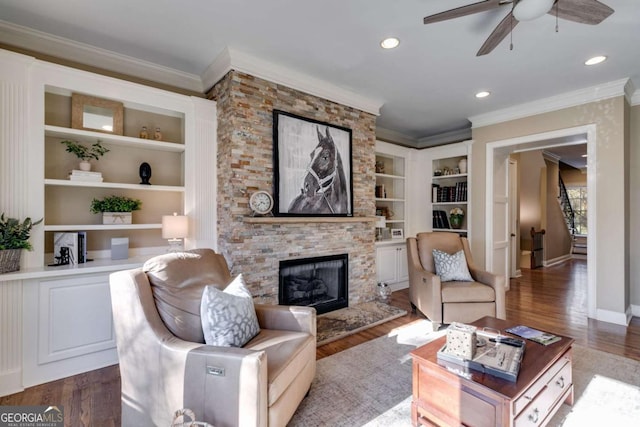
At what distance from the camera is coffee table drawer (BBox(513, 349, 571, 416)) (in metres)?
1.43

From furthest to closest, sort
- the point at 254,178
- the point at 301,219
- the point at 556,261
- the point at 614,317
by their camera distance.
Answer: the point at 556,261 → the point at 614,317 → the point at 301,219 → the point at 254,178

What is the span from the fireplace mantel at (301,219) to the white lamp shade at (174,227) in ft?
1.88

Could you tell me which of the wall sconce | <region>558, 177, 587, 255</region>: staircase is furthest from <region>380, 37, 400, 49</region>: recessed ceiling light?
<region>558, 177, 587, 255</region>: staircase

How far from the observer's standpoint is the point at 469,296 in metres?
3.12

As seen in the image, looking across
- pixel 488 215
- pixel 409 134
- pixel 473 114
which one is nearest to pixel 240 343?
pixel 488 215

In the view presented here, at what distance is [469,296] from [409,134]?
371cm

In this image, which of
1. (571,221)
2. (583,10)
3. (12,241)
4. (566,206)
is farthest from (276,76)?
(571,221)

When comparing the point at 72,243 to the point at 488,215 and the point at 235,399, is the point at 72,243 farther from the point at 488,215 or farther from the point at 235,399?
the point at 488,215

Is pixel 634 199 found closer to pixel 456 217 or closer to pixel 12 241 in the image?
pixel 456 217

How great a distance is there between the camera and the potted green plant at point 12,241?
Result: 83.8 inches

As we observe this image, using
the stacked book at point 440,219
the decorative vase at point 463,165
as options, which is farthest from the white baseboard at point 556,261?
the decorative vase at point 463,165

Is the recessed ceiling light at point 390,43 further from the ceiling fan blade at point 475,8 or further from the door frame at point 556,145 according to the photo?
the door frame at point 556,145

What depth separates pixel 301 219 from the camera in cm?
336

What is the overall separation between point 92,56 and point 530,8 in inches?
142
